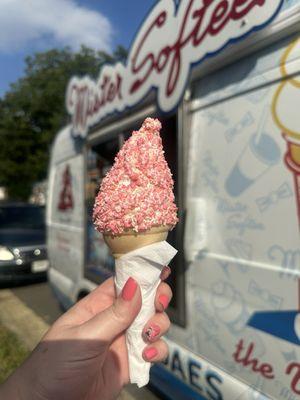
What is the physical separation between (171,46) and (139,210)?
5.65ft

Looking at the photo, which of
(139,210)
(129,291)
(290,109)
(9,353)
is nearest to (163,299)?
(129,291)

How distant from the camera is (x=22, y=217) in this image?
343 inches

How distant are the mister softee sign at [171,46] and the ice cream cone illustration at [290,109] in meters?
0.23

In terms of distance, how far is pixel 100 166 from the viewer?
4168 mm

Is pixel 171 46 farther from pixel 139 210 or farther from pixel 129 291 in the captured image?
pixel 129 291

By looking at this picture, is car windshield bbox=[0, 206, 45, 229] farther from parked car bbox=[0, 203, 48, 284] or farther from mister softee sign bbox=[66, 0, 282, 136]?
mister softee sign bbox=[66, 0, 282, 136]

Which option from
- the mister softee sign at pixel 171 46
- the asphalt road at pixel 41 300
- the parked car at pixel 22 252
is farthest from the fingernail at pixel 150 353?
the parked car at pixel 22 252

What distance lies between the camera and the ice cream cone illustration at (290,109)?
76.9 inches

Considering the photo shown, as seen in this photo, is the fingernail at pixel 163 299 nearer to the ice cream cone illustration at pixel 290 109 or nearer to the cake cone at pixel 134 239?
the cake cone at pixel 134 239

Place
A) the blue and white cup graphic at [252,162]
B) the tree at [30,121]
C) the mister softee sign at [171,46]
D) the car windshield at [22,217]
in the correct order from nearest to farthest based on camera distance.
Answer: the blue and white cup graphic at [252,162] → the mister softee sign at [171,46] → the car windshield at [22,217] → the tree at [30,121]

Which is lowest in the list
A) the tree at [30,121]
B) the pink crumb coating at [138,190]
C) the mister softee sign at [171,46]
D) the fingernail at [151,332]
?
the fingernail at [151,332]

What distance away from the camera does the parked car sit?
24.4ft

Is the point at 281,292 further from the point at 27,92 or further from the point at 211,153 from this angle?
the point at 27,92

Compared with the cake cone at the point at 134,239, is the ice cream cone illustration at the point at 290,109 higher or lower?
higher
